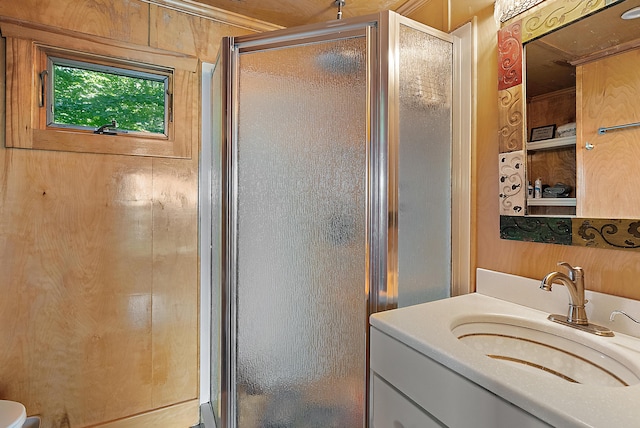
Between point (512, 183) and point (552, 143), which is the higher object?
point (552, 143)

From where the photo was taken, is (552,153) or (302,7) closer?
(552,153)

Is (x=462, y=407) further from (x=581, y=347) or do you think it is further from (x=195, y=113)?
(x=195, y=113)

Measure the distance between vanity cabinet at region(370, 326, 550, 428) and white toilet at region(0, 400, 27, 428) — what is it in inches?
51.8

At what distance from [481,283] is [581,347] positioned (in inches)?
17.2

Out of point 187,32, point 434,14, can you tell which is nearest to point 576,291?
point 434,14

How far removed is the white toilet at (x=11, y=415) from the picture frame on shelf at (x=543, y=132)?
215 centimetres

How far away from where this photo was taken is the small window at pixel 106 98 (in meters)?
1.55

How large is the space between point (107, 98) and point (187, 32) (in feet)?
1.79

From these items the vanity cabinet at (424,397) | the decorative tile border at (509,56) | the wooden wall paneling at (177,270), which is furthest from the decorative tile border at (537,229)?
the wooden wall paneling at (177,270)

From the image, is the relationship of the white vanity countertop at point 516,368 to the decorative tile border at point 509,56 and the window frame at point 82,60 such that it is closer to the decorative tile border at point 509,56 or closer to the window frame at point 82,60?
the decorative tile border at point 509,56

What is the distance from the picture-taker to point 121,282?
163cm

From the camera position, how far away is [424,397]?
808 mm

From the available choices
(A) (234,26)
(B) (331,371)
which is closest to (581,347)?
(B) (331,371)

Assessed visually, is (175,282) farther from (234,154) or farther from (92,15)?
(92,15)
